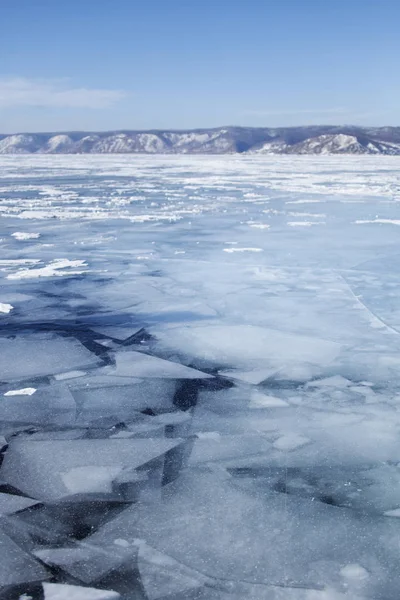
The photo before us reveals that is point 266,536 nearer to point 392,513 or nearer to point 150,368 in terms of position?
point 392,513

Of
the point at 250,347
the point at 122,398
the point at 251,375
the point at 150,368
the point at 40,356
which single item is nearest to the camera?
the point at 122,398

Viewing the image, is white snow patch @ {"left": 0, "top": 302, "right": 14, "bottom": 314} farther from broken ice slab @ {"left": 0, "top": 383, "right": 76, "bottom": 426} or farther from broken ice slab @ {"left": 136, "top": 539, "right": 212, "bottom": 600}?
broken ice slab @ {"left": 136, "top": 539, "right": 212, "bottom": 600}

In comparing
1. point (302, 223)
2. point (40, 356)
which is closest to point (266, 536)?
point (40, 356)

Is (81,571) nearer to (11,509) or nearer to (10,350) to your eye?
(11,509)

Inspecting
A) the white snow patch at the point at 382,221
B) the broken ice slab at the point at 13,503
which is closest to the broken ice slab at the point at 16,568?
the broken ice slab at the point at 13,503

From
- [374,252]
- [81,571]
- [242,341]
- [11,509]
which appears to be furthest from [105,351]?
[374,252]
